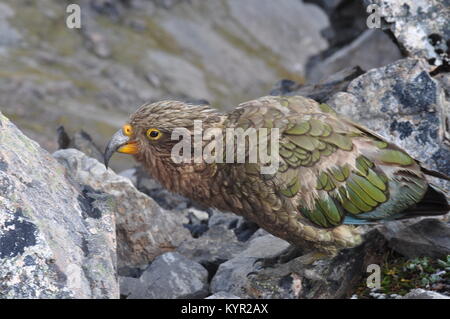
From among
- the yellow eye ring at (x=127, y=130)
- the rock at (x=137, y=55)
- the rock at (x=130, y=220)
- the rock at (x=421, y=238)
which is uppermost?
the rock at (x=137, y=55)

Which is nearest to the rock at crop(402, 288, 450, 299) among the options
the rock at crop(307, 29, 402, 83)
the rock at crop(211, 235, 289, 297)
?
the rock at crop(211, 235, 289, 297)

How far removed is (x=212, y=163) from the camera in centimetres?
752

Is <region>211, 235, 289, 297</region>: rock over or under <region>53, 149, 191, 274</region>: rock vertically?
under

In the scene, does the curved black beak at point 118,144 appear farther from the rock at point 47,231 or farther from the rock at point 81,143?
the rock at point 81,143

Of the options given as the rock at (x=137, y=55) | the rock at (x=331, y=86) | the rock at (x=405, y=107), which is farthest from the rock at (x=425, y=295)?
the rock at (x=137, y=55)

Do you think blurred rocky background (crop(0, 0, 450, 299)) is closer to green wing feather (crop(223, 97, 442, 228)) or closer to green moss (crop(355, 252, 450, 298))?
green moss (crop(355, 252, 450, 298))

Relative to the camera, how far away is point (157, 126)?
754cm

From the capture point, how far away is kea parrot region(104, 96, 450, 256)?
7262 millimetres

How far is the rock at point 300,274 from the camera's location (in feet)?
25.7

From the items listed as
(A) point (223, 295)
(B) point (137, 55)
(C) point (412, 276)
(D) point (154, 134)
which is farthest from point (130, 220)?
(B) point (137, 55)

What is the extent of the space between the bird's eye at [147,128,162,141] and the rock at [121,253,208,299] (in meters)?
1.91

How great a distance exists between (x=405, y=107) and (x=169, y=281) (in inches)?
169

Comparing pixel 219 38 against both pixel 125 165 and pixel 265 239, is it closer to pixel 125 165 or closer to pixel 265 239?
pixel 125 165

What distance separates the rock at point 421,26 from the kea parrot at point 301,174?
307cm
